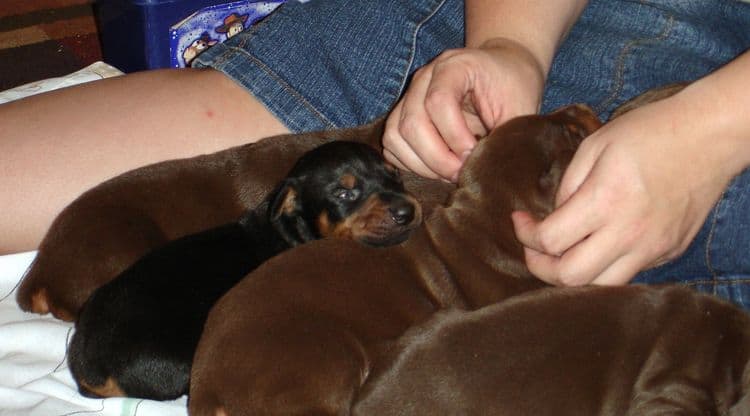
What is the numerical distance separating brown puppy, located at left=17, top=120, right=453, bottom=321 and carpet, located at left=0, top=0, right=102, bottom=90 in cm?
218

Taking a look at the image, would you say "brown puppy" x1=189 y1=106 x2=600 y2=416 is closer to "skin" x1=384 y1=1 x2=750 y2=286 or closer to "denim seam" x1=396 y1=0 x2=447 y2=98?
"skin" x1=384 y1=1 x2=750 y2=286

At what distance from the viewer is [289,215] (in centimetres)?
234

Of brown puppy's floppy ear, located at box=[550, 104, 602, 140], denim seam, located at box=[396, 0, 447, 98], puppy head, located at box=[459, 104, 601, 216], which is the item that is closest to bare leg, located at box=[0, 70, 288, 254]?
denim seam, located at box=[396, 0, 447, 98]

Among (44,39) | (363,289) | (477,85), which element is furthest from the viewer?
(44,39)

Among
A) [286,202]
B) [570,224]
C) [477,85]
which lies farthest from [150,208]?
[570,224]

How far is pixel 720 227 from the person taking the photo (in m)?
1.90

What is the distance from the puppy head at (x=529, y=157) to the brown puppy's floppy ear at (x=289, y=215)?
0.49m

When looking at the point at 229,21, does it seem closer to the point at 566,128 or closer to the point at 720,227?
the point at 566,128

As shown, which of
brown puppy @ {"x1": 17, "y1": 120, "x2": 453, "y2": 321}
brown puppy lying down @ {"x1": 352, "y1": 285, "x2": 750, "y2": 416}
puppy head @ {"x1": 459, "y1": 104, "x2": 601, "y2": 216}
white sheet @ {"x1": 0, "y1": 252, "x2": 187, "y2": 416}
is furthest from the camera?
brown puppy @ {"x1": 17, "y1": 120, "x2": 453, "y2": 321}

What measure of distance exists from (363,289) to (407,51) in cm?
76

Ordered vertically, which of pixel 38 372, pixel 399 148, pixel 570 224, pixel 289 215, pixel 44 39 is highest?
pixel 570 224

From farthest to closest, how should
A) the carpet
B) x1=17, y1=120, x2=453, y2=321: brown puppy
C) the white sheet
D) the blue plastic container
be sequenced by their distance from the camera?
the carpet → the blue plastic container → x1=17, y1=120, x2=453, y2=321: brown puppy → the white sheet

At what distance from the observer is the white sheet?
185cm

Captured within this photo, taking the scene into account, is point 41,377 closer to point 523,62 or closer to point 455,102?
point 455,102
